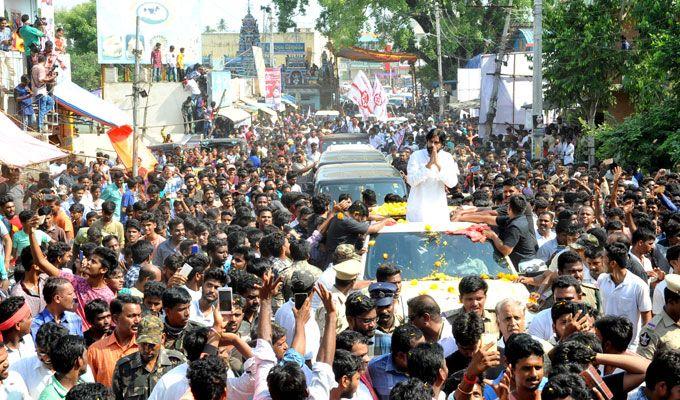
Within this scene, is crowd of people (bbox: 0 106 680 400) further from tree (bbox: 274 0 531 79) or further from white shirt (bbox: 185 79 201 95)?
tree (bbox: 274 0 531 79)

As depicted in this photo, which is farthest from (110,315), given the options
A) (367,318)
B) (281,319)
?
(367,318)

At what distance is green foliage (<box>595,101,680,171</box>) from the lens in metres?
19.0

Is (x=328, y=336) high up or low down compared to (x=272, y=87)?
up

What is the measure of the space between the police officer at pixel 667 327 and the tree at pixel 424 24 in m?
36.3

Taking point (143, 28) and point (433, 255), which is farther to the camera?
point (143, 28)

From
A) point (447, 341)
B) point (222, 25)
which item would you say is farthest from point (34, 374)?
point (222, 25)

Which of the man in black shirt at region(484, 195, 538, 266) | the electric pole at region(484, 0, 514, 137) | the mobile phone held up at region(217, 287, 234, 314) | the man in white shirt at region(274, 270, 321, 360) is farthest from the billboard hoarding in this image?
the mobile phone held up at region(217, 287, 234, 314)

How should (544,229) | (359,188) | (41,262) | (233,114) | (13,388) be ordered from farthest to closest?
(233,114) < (359,188) < (544,229) < (41,262) < (13,388)

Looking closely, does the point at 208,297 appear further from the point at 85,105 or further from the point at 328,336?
the point at 85,105

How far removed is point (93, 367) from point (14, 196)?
826 cm

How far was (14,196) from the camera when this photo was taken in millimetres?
14391

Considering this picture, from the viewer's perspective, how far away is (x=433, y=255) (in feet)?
31.7

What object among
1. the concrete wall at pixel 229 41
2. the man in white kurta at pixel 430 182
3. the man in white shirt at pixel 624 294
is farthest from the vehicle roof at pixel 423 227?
the concrete wall at pixel 229 41

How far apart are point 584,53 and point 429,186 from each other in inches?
547
